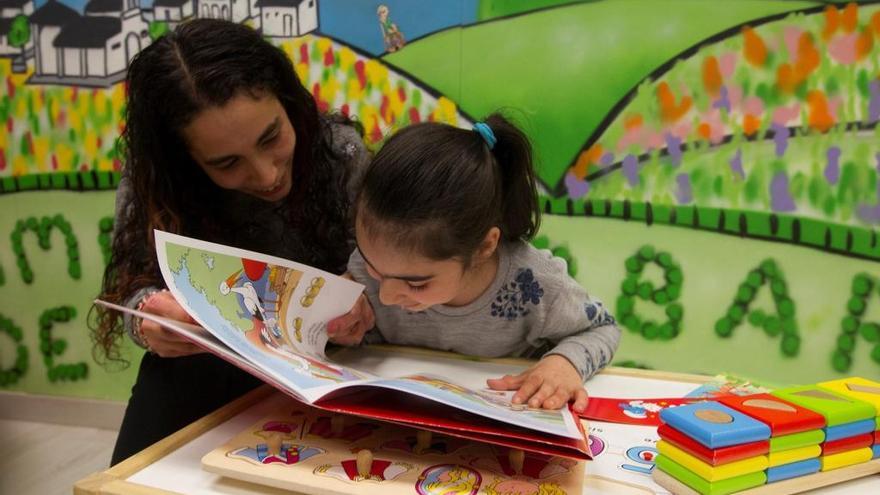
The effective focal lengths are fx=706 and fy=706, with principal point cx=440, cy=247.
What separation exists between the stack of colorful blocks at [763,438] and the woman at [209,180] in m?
0.58

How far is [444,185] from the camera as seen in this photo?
0.82 meters

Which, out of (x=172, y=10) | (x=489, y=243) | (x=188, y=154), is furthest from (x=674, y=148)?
(x=172, y=10)

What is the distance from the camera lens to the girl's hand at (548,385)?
2.49 ft

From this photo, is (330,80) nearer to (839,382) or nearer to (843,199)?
(843,199)

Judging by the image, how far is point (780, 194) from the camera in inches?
57.9

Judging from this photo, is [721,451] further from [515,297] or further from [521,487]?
[515,297]

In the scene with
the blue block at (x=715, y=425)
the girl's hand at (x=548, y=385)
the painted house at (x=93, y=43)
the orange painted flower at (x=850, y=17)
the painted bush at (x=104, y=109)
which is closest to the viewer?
the blue block at (x=715, y=425)

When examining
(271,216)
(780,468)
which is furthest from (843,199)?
(271,216)

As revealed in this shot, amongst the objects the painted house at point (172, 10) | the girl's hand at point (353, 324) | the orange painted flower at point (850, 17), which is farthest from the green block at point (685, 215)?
the painted house at point (172, 10)

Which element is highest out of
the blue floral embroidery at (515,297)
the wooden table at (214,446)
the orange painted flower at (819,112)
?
the orange painted flower at (819,112)

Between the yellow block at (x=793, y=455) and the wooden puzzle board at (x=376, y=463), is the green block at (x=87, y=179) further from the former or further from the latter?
the yellow block at (x=793, y=455)

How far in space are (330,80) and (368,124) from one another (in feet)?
0.45

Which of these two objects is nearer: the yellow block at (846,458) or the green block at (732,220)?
the yellow block at (846,458)

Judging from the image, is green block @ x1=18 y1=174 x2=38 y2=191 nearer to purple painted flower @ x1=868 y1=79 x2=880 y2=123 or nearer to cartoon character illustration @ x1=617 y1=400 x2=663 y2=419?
cartoon character illustration @ x1=617 y1=400 x2=663 y2=419
